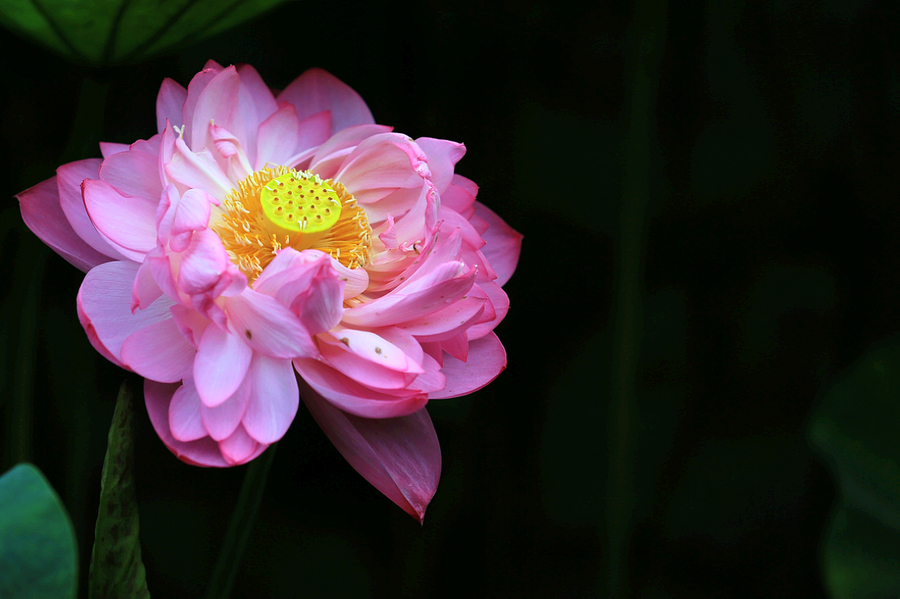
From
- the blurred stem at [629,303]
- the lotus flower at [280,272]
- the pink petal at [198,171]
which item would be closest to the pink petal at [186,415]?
the lotus flower at [280,272]

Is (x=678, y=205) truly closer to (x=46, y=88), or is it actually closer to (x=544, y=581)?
(x=544, y=581)

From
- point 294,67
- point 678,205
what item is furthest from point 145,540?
point 678,205

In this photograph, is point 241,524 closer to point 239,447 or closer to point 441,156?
point 239,447

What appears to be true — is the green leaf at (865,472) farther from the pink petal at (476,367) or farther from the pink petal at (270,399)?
the pink petal at (270,399)

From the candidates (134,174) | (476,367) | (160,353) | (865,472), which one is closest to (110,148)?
(134,174)

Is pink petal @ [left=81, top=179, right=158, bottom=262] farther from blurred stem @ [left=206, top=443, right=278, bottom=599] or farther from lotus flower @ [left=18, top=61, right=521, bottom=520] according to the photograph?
blurred stem @ [left=206, top=443, right=278, bottom=599]

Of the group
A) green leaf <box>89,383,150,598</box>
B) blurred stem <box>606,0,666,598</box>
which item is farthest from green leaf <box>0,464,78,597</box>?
blurred stem <box>606,0,666,598</box>
